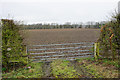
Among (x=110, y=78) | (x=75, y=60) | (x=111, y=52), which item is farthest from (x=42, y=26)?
(x=110, y=78)

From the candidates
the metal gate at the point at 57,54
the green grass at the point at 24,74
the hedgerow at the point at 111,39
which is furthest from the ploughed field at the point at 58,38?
the green grass at the point at 24,74

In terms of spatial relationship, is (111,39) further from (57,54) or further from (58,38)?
(58,38)

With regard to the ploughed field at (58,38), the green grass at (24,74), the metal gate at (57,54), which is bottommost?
the green grass at (24,74)

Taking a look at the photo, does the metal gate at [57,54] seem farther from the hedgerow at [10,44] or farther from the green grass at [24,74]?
the green grass at [24,74]

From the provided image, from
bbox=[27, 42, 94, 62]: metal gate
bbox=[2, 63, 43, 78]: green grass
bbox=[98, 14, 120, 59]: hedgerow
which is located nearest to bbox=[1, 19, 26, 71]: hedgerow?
bbox=[2, 63, 43, 78]: green grass

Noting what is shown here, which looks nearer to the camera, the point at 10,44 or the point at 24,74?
the point at 24,74

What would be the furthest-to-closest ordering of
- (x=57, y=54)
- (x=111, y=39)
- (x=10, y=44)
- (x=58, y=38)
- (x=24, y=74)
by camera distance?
(x=58, y=38) < (x=57, y=54) < (x=111, y=39) < (x=10, y=44) < (x=24, y=74)

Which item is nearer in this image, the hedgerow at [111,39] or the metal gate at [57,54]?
the hedgerow at [111,39]

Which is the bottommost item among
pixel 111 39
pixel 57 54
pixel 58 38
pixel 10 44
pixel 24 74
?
pixel 24 74

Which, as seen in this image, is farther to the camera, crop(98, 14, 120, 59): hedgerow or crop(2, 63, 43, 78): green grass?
crop(98, 14, 120, 59): hedgerow

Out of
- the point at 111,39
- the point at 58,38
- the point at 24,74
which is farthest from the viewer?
the point at 58,38

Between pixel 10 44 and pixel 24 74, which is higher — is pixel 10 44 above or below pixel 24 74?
above

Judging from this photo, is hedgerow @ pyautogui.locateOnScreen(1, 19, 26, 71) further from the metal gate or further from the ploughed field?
the metal gate

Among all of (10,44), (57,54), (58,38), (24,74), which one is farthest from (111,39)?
(58,38)
